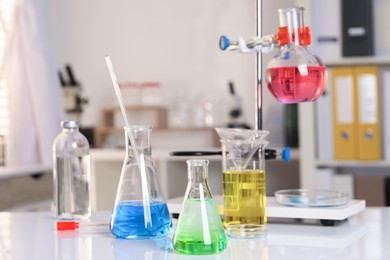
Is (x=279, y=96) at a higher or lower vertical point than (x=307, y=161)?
higher

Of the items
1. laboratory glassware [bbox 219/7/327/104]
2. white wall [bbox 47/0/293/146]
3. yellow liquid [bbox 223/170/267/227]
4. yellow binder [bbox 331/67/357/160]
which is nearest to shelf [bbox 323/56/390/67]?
yellow binder [bbox 331/67/357/160]

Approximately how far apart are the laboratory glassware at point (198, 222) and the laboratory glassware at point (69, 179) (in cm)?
40

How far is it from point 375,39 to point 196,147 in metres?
1.05

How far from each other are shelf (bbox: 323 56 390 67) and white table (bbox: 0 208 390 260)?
5.12 feet

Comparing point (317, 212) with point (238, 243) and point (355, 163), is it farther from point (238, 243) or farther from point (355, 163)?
point (355, 163)

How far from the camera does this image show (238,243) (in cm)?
105

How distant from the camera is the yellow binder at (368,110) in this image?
2.74 m

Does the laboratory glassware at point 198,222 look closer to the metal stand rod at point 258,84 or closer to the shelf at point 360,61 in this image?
the metal stand rod at point 258,84

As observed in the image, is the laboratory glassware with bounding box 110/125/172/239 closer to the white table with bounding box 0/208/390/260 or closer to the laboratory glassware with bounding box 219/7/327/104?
the white table with bounding box 0/208/390/260

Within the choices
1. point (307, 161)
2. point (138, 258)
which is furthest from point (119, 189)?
point (307, 161)

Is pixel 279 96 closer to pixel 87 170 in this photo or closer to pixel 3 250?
pixel 87 170

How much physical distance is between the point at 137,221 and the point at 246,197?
0.62 feet

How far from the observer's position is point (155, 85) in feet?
11.3

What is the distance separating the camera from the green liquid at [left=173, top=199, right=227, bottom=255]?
964 millimetres
